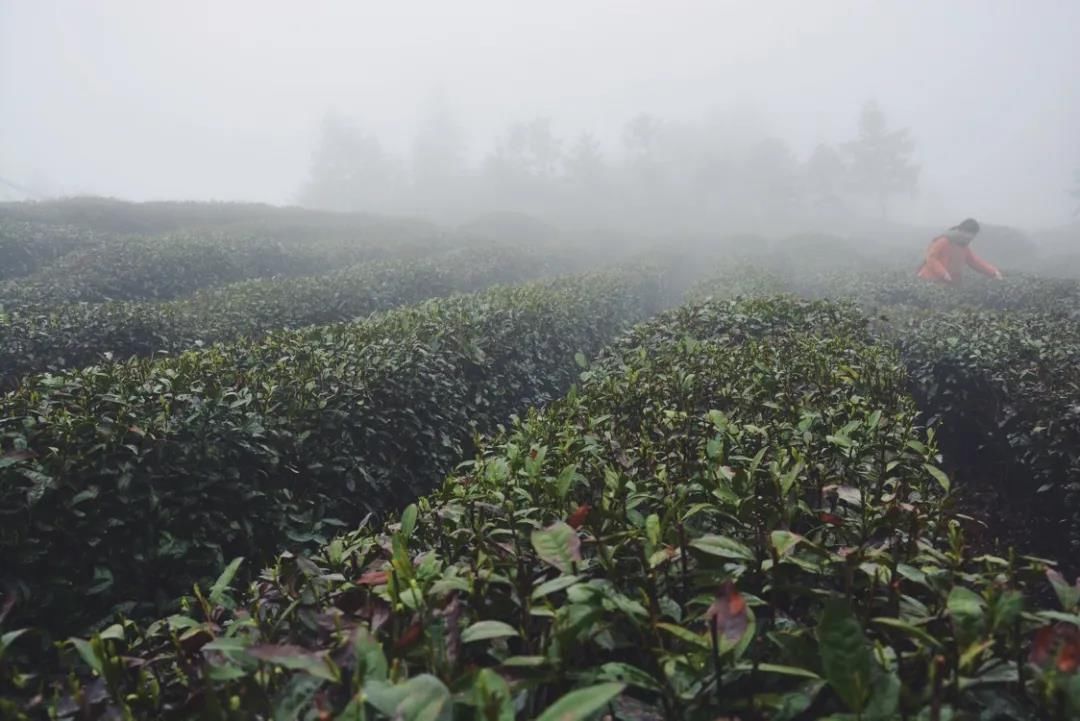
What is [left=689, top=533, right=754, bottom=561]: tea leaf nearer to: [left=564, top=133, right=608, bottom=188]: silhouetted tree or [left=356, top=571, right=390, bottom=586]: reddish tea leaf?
[left=356, top=571, right=390, bottom=586]: reddish tea leaf

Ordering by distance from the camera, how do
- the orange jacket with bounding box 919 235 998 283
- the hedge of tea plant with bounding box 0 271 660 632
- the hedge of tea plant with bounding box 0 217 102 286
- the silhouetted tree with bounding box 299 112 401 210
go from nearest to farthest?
the hedge of tea plant with bounding box 0 271 660 632 → the orange jacket with bounding box 919 235 998 283 → the hedge of tea plant with bounding box 0 217 102 286 → the silhouetted tree with bounding box 299 112 401 210

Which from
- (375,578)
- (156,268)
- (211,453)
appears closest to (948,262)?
(211,453)

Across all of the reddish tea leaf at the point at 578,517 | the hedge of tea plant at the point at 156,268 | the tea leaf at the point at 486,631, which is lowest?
the tea leaf at the point at 486,631

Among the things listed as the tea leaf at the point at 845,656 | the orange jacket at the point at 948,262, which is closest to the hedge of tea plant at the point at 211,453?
the tea leaf at the point at 845,656

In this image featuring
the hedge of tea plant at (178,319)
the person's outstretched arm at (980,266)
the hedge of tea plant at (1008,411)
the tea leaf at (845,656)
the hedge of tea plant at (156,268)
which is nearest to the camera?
the tea leaf at (845,656)

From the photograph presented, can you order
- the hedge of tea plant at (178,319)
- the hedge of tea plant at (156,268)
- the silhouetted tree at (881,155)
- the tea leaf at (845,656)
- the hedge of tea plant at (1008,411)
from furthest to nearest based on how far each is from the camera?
the silhouetted tree at (881,155), the hedge of tea plant at (156,268), the hedge of tea plant at (178,319), the hedge of tea plant at (1008,411), the tea leaf at (845,656)

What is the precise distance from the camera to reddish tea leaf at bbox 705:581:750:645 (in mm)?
1127

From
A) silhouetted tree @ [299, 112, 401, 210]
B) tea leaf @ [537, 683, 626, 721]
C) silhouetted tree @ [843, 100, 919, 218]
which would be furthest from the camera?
silhouetted tree @ [299, 112, 401, 210]

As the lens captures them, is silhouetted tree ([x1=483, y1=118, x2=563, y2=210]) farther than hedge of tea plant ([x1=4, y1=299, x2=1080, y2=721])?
Yes

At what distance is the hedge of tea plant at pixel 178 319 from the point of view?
714 cm

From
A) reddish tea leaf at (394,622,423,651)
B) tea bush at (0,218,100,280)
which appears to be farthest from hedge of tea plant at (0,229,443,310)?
reddish tea leaf at (394,622,423,651)

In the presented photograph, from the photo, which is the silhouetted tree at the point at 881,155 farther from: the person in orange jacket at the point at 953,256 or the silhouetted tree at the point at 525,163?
the person in orange jacket at the point at 953,256

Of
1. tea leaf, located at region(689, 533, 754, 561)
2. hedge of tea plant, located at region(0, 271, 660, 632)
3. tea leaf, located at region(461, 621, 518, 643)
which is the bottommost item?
hedge of tea plant, located at region(0, 271, 660, 632)

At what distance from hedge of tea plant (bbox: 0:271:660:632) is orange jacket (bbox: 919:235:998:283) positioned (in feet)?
38.2
